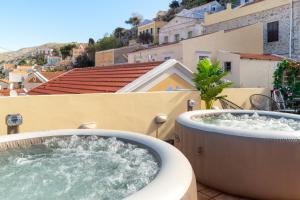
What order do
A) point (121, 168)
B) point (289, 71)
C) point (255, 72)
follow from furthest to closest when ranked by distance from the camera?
1. point (255, 72)
2. point (289, 71)
3. point (121, 168)

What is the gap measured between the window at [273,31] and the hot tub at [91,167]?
18.2 meters

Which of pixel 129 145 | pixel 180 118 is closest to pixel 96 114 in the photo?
pixel 180 118

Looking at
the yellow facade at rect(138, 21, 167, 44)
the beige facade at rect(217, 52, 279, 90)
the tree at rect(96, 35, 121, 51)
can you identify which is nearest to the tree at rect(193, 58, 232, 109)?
the beige facade at rect(217, 52, 279, 90)

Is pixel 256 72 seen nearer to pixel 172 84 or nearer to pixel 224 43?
pixel 224 43

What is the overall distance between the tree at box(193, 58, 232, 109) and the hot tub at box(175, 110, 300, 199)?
332cm

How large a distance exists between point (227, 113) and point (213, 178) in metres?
2.31

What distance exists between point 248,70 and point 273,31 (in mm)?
5436

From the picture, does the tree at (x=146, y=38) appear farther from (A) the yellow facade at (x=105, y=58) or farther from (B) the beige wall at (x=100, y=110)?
(B) the beige wall at (x=100, y=110)

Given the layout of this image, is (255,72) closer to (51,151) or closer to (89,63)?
(51,151)

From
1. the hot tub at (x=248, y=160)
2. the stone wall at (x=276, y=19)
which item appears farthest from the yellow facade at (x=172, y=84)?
the stone wall at (x=276, y=19)

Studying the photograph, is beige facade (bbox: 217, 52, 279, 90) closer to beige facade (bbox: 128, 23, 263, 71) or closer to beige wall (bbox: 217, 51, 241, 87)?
beige wall (bbox: 217, 51, 241, 87)

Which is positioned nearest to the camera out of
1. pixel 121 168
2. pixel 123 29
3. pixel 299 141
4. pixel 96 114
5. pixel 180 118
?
pixel 121 168

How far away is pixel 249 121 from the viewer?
5.33m

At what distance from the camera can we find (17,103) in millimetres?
4906
